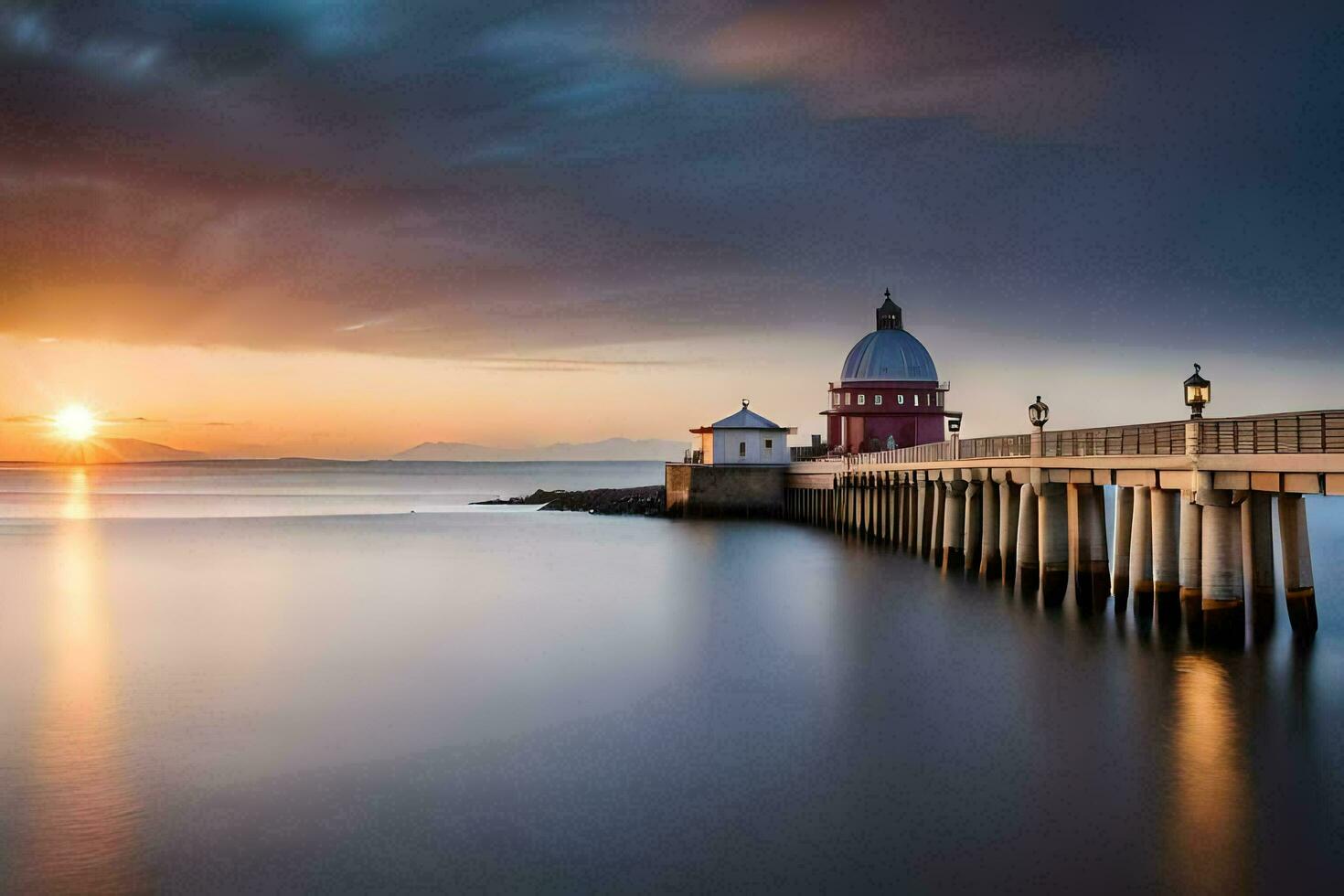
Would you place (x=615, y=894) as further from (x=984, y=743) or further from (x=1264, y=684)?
(x=1264, y=684)

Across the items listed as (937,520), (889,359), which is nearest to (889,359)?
(889,359)

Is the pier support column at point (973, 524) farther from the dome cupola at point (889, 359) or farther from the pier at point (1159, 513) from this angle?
the dome cupola at point (889, 359)

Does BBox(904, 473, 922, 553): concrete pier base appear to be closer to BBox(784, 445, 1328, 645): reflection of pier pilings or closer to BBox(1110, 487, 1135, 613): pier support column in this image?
BBox(784, 445, 1328, 645): reflection of pier pilings

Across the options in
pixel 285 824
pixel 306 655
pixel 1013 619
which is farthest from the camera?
pixel 1013 619

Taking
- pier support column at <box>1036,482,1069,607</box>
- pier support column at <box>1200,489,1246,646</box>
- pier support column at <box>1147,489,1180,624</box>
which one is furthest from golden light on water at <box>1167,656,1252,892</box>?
pier support column at <box>1036,482,1069,607</box>

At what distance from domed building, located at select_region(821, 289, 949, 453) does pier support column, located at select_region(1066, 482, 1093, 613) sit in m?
44.0

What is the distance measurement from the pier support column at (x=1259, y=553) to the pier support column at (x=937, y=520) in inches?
680

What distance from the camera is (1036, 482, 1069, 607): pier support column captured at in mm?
27328

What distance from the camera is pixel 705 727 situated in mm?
18375

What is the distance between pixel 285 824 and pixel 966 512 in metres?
25.2

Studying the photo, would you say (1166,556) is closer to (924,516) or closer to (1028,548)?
(1028,548)

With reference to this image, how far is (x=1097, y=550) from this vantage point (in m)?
26.2

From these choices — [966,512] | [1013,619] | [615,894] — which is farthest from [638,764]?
[966,512]

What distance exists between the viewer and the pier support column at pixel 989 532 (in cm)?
3281
